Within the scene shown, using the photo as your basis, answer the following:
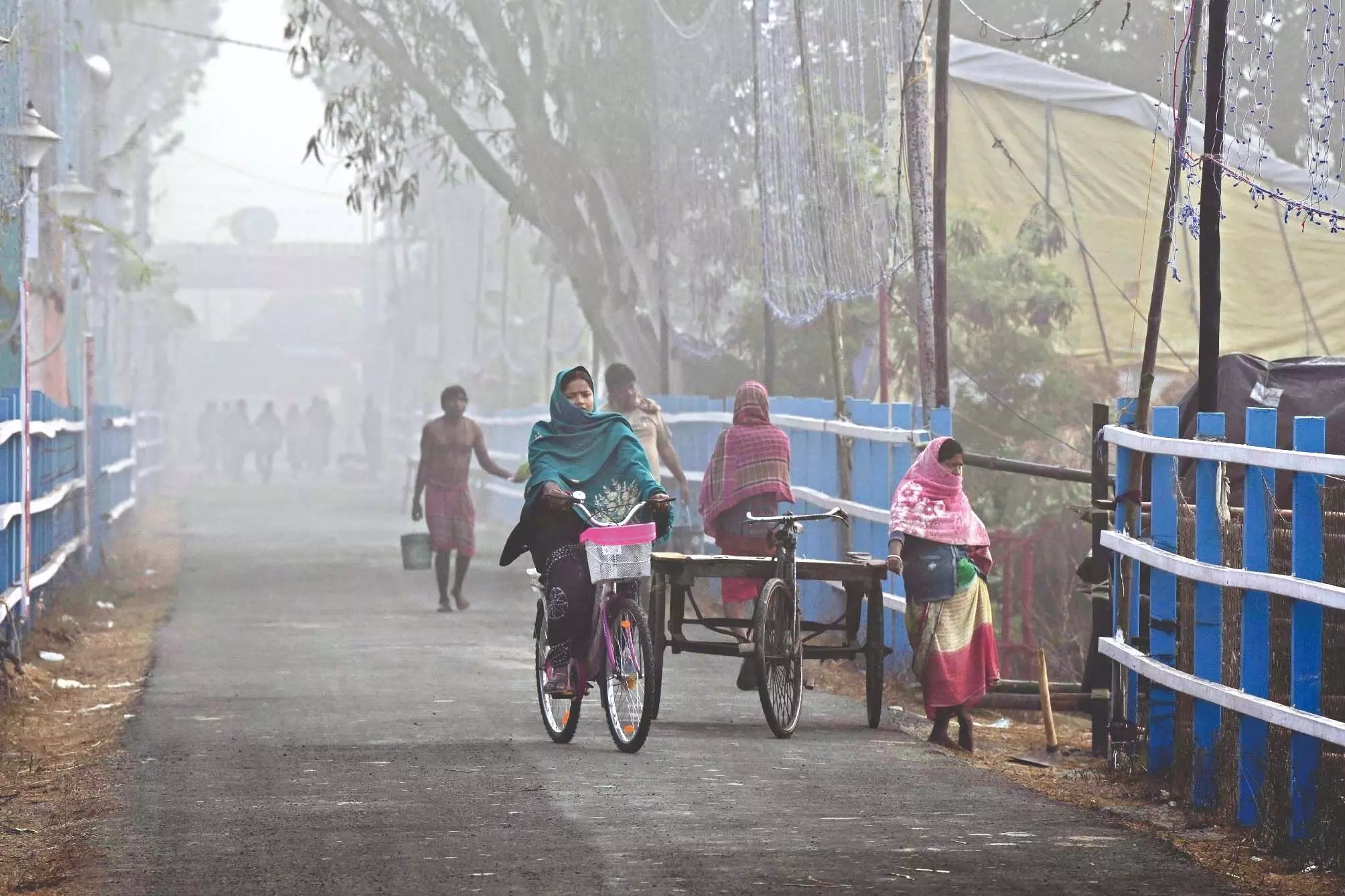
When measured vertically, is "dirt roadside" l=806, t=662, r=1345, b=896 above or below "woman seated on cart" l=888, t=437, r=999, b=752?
below

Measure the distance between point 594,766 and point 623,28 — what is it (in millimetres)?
16213

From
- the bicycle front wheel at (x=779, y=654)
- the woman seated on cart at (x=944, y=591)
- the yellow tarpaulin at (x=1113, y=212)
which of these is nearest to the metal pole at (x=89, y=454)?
the yellow tarpaulin at (x=1113, y=212)

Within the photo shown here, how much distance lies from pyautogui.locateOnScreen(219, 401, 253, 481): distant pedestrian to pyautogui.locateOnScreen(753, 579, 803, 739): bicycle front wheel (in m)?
45.1

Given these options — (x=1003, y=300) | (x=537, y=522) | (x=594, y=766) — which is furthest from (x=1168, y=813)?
(x=1003, y=300)

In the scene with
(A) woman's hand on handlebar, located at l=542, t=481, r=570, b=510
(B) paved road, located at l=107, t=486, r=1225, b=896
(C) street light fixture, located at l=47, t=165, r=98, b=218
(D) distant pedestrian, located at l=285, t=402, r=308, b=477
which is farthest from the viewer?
(D) distant pedestrian, located at l=285, t=402, r=308, b=477

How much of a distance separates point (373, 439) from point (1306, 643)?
1984 inches

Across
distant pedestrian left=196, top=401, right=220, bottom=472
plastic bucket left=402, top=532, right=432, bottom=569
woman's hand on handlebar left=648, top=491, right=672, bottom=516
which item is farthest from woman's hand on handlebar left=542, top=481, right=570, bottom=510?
distant pedestrian left=196, top=401, right=220, bottom=472

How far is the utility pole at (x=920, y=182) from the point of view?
41.7 ft

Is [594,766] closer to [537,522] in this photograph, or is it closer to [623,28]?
[537,522]

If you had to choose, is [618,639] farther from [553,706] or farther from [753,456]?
[753,456]

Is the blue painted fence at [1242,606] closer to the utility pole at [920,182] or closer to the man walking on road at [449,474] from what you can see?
the utility pole at [920,182]

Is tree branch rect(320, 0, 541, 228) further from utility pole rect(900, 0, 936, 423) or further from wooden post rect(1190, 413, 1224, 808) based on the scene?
wooden post rect(1190, 413, 1224, 808)

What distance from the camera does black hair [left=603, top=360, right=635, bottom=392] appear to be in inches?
556

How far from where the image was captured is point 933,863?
6.56m
